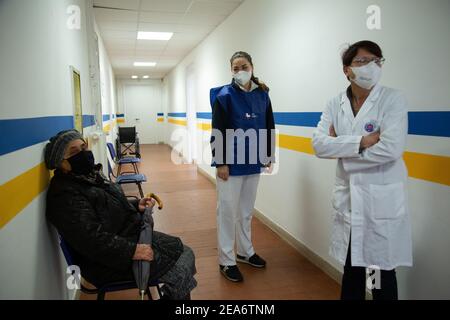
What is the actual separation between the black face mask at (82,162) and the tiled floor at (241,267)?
3.73 ft

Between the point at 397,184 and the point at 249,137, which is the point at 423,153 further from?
the point at 249,137

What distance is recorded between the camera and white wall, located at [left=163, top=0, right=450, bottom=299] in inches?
63.5

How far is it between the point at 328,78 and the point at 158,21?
133 inches

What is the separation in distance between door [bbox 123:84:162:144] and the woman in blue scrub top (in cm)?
1099

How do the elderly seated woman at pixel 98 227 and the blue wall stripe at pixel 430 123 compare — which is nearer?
the elderly seated woman at pixel 98 227

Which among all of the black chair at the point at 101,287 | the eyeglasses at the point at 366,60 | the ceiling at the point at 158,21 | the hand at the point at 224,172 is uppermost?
the ceiling at the point at 158,21

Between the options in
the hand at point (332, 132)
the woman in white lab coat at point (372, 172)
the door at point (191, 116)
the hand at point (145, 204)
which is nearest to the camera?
the woman in white lab coat at point (372, 172)

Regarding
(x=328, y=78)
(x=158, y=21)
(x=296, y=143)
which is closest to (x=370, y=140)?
(x=328, y=78)

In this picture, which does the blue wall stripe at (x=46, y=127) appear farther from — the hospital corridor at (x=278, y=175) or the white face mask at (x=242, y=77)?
the white face mask at (x=242, y=77)

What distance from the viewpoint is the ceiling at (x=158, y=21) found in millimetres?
4137

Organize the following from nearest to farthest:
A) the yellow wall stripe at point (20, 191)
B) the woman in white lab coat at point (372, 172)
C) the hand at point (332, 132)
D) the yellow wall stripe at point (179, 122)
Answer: the yellow wall stripe at point (20, 191) → the woman in white lab coat at point (372, 172) → the hand at point (332, 132) → the yellow wall stripe at point (179, 122)

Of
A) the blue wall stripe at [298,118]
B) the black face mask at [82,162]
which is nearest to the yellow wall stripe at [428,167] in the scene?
the blue wall stripe at [298,118]

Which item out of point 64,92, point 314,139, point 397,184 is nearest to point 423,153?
point 397,184
